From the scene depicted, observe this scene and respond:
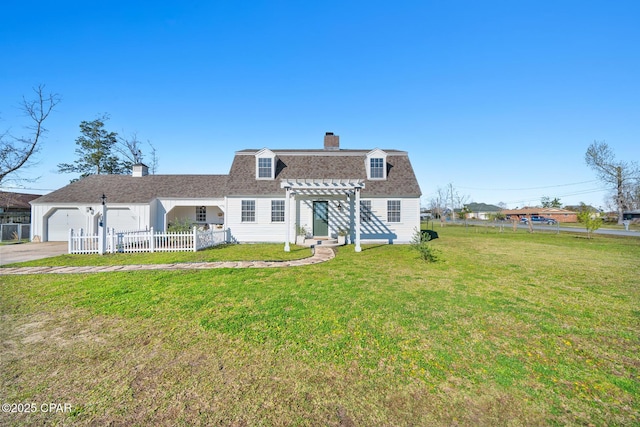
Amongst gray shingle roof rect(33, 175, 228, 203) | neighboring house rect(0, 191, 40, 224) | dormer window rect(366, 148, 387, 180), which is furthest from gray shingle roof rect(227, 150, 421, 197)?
neighboring house rect(0, 191, 40, 224)

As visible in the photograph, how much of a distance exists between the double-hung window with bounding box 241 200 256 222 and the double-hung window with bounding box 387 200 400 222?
27.0ft

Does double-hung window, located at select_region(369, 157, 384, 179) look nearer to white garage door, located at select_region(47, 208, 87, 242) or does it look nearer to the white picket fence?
the white picket fence

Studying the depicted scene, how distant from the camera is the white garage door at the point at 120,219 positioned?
1744cm

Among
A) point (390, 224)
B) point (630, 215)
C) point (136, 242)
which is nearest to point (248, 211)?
point (136, 242)

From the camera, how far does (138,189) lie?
18.3 meters

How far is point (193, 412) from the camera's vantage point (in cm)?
252

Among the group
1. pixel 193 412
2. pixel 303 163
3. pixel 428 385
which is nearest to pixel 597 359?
pixel 428 385

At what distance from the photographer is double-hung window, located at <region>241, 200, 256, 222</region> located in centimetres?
1572

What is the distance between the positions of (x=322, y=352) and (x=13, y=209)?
1495 inches

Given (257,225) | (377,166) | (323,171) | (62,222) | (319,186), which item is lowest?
(257,225)

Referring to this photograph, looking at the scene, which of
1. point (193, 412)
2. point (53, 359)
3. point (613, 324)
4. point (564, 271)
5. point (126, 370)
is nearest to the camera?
point (193, 412)

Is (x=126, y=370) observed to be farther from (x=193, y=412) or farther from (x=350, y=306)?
(x=350, y=306)

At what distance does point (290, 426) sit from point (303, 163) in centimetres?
1579

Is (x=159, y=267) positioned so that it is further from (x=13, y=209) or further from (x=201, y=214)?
(x=13, y=209)
